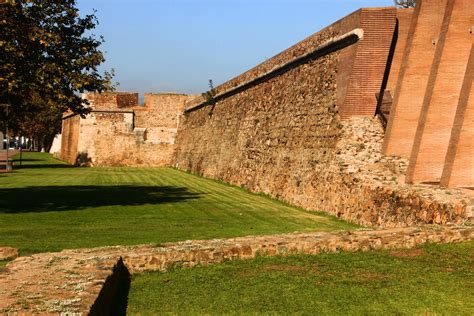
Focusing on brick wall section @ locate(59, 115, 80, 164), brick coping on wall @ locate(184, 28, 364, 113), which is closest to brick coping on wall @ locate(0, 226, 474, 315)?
brick coping on wall @ locate(184, 28, 364, 113)

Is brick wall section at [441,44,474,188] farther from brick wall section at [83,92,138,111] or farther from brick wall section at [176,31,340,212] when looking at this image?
brick wall section at [83,92,138,111]

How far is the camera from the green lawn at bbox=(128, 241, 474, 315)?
19.9ft

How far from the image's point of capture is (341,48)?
16.8 metres

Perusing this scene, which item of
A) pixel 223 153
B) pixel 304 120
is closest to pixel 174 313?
pixel 304 120

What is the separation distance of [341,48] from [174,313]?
11899 mm

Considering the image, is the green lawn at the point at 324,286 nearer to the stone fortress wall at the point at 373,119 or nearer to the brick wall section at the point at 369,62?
the stone fortress wall at the point at 373,119

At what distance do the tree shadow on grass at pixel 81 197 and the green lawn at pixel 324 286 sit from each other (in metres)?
8.81

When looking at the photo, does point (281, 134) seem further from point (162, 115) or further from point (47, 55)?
point (162, 115)

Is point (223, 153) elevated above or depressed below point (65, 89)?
below

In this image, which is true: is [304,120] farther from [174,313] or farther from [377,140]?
[174,313]

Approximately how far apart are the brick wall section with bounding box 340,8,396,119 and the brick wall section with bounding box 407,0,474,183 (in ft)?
8.22

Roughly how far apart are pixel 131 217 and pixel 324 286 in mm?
8060

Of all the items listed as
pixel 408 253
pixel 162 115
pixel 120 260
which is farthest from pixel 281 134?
pixel 162 115

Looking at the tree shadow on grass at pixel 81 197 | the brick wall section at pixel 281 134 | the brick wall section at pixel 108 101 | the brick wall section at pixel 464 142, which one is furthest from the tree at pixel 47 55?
the brick wall section at pixel 108 101
